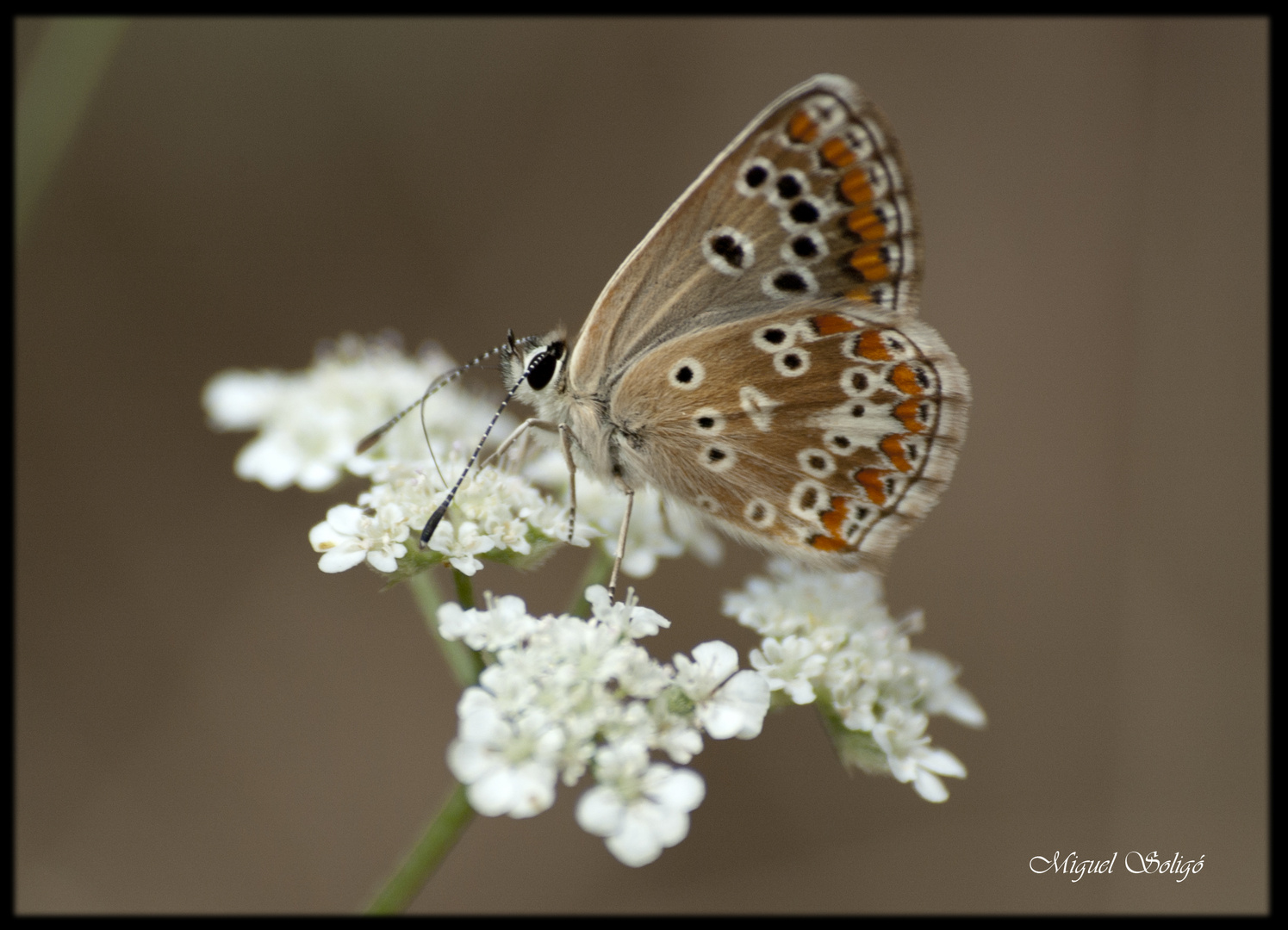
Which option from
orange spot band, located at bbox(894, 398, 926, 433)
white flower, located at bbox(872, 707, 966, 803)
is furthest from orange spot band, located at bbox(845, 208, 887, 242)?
white flower, located at bbox(872, 707, 966, 803)

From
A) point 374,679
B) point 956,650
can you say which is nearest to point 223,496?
point 374,679

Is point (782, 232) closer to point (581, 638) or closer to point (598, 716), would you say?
point (581, 638)

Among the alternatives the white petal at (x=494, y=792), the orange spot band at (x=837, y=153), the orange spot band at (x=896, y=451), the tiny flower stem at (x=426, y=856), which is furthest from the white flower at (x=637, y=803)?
the orange spot band at (x=837, y=153)

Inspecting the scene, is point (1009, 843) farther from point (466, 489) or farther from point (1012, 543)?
point (466, 489)

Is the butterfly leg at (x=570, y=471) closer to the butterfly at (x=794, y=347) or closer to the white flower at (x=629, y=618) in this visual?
the butterfly at (x=794, y=347)

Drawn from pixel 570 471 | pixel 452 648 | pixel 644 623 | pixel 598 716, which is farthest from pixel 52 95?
pixel 598 716

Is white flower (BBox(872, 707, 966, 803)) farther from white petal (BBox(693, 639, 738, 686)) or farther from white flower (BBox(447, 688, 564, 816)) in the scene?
white flower (BBox(447, 688, 564, 816))
